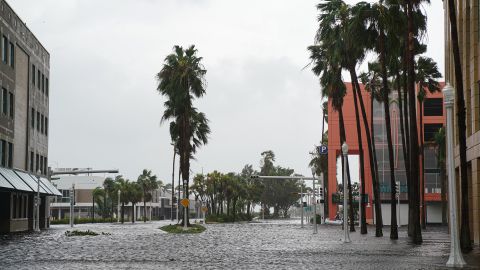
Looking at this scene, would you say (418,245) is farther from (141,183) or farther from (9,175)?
(141,183)

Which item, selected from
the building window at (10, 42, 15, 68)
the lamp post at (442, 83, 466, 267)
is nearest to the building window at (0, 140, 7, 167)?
the building window at (10, 42, 15, 68)

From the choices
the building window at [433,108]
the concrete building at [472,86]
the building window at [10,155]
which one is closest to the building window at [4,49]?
the building window at [10,155]

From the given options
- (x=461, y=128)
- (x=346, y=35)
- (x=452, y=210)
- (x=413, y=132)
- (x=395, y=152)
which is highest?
(x=346, y=35)

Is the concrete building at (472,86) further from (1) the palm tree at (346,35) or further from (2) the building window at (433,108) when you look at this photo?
(2) the building window at (433,108)

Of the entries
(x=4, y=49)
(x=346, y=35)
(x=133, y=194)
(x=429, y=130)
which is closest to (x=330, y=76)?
Result: (x=346, y=35)

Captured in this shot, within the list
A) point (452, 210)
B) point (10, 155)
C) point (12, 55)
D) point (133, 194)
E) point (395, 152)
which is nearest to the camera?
point (452, 210)

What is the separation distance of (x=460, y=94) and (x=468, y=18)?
879 centimetres

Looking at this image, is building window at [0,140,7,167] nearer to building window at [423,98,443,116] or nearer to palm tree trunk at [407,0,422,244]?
palm tree trunk at [407,0,422,244]

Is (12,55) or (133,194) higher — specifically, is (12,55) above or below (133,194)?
above

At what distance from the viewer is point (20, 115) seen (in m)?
53.2

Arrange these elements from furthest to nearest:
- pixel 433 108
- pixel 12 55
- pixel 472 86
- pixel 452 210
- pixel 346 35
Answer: pixel 433 108 → pixel 12 55 → pixel 346 35 → pixel 472 86 → pixel 452 210

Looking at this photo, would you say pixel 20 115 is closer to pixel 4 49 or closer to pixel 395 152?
pixel 4 49

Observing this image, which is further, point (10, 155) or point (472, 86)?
point (10, 155)

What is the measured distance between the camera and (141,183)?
446 ft
